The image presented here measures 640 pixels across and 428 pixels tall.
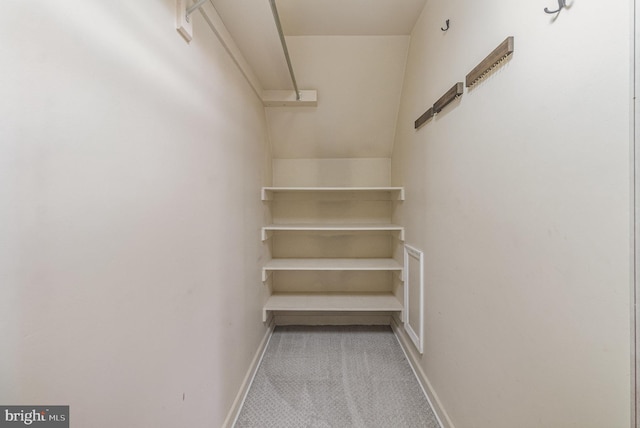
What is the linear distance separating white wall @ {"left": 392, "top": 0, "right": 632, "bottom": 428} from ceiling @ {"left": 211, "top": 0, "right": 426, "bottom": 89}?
0.44 m

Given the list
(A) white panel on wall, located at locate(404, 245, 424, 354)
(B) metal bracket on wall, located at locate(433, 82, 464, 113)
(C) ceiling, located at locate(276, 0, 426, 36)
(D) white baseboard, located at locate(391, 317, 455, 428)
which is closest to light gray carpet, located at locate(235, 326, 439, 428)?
(D) white baseboard, located at locate(391, 317, 455, 428)

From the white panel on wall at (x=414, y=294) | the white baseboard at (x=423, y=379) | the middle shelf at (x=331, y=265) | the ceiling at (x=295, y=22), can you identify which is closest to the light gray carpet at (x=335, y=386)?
the white baseboard at (x=423, y=379)

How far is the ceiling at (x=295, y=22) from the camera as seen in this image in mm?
1336

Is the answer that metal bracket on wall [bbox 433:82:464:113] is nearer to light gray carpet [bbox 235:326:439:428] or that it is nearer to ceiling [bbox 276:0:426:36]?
ceiling [bbox 276:0:426:36]

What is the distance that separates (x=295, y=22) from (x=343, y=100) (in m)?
0.73

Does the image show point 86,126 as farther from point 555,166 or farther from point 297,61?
point 297,61

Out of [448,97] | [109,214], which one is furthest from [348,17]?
[109,214]

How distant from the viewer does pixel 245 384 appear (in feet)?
5.66

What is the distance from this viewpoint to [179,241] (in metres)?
1.01

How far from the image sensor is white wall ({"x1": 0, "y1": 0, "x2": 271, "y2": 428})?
510mm

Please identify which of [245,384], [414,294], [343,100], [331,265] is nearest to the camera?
[245,384]

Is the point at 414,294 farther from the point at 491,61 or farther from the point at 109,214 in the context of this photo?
the point at 109,214

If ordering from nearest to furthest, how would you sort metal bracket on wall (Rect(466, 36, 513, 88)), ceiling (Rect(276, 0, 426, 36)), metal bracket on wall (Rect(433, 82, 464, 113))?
metal bracket on wall (Rect(466, 36, 513, 88))
metal bracket on wall (Rect(433, 82, 464, 113))
ceiling (Rect(276, 0, 426, 36))

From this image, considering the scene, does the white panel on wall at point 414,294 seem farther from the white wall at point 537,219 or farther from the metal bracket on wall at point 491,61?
the metal bracket on wall at point 491,61
